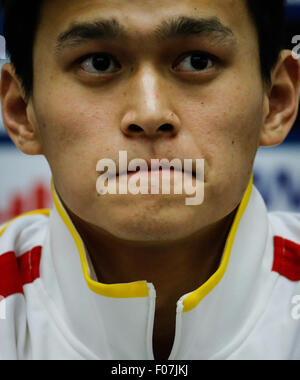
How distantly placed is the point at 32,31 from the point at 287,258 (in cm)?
79

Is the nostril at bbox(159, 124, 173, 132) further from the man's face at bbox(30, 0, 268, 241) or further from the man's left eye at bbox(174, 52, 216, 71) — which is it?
the man's left eye at bbox(174, 52, 216, 71)

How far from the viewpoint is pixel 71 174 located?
0.95 meters

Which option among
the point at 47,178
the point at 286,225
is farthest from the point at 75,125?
the point at 47,178

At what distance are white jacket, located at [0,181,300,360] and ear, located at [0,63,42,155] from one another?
16cm

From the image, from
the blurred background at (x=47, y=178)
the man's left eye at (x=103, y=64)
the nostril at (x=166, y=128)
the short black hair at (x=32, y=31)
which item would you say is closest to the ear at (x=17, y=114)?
the short black hair at (x=32, y=31)

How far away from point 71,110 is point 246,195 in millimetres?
460

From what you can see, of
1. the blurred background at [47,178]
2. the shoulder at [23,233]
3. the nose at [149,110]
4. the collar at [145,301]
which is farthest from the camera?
the blurred background at [47,178]

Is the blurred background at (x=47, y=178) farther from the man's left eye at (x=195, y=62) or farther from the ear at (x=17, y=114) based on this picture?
the man's left eye at (x=195, y=62)

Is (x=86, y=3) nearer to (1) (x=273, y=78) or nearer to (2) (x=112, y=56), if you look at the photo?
(2) (x=112, y=56)

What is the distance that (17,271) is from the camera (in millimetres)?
1170

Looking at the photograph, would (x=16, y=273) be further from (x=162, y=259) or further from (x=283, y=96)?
(x=283, y=96)

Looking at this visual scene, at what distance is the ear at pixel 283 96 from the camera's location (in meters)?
1.16

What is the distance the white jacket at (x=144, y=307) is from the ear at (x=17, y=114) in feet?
0.53

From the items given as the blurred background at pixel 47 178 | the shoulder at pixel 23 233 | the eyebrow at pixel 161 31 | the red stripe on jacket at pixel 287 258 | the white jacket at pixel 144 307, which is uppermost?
the eyebrow at pixel 161 31
